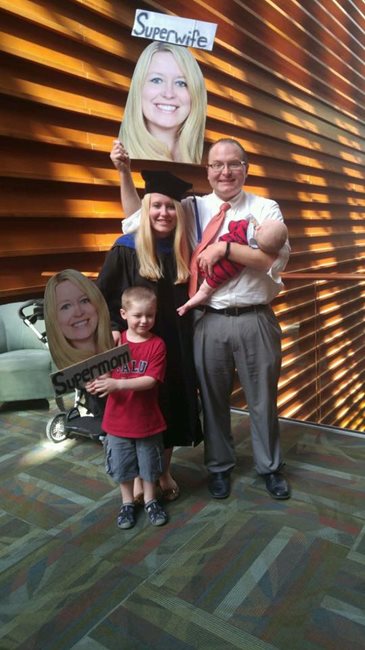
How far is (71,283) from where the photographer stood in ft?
4.39

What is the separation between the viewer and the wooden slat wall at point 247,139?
2.23 metres

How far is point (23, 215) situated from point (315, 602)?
2.17m

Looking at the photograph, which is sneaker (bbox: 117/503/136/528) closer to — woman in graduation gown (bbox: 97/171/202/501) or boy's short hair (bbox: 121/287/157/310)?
woman in graduation gown (bbox: 97/171/202/501)

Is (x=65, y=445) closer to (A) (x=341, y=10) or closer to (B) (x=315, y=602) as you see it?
(B) (x=315, y=602)

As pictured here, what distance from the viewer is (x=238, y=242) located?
→ 1772 mm

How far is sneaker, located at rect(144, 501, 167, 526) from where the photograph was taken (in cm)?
193

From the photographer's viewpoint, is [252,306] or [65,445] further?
[65,445]

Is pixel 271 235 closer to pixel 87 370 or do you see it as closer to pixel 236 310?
pixel 236 310

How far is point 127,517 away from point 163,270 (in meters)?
1.15

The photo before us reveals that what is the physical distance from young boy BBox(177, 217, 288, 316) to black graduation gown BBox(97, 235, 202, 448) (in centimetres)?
8

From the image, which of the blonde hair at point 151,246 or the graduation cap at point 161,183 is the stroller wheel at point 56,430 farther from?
the graduation cap at point 161,183

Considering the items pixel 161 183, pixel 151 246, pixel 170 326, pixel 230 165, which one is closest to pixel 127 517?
pixel 170 326

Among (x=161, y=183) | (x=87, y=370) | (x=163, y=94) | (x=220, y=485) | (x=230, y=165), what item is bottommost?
(x=220, y=485)

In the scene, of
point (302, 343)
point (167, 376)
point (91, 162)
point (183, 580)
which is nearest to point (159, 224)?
point (167, 376)
